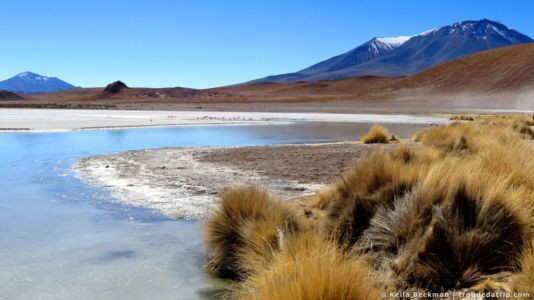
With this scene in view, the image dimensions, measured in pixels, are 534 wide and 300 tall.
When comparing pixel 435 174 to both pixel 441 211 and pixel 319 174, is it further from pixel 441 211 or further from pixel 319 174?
pixel 319 174

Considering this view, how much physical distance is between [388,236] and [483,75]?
83131 millimetres

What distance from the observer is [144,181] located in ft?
33.0

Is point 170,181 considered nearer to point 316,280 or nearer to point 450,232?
point 450,232

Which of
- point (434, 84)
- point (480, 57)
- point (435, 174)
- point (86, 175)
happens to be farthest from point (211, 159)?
point (480, 57)

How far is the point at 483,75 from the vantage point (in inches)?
3209

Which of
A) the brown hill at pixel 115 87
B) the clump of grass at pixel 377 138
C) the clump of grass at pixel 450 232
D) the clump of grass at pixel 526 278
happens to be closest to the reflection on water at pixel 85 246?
the clump of grass at pixel 450 232

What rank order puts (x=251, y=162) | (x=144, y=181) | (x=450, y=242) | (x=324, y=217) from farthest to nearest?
(x=251, y=162), (x=144, y=181), (x=324, y=217), (x=450, y=242)

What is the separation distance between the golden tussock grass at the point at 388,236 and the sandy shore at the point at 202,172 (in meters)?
2.23

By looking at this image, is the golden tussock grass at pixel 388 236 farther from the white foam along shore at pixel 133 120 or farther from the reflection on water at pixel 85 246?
the white foam along shore at pixel 133 120

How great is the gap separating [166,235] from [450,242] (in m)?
3.35

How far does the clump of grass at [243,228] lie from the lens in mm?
5027

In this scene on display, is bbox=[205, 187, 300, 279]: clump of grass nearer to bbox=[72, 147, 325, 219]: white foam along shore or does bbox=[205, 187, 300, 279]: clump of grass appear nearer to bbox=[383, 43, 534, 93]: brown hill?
bbox=[72, 147, 325, 219]: white foam along shore

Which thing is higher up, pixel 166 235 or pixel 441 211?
pixel 441 211

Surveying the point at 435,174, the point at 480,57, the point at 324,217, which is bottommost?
the point at 324,217
